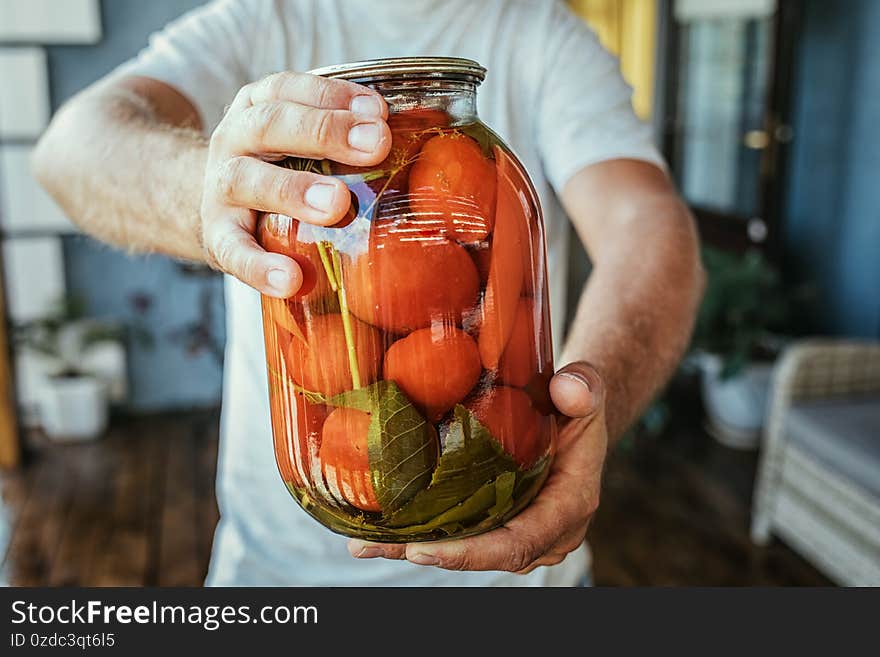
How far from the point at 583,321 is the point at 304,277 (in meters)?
0.41

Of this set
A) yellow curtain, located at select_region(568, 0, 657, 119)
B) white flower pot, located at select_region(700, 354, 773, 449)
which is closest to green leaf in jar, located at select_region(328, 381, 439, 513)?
white flower pot, located at select_region(700, 354, 773, 449)

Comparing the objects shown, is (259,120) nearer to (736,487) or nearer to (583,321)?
(583,321)

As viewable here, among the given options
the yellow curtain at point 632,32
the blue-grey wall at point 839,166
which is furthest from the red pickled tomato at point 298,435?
the yellow curtain at point 632,32

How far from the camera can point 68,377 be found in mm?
4062

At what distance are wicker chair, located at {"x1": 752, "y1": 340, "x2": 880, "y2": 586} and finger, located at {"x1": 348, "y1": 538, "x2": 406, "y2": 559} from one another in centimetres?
216

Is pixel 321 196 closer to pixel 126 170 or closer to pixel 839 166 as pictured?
pixel 126 170

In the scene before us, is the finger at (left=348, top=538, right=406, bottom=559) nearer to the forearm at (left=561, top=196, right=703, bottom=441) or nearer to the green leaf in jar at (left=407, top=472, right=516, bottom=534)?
the green leaf in jar at (left=407, top=472, right=516, bottom=534)

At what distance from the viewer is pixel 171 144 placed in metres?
0.75

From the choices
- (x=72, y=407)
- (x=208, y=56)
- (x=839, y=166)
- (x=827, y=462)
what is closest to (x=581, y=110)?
(x=208, y=56)

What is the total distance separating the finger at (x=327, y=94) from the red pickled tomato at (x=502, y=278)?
0.30 ft

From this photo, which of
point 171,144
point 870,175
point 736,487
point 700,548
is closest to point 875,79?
point 870,175

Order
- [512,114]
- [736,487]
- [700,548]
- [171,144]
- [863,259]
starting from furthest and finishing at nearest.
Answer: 1. [863,259]
2. [736,487]
3. [700,548]
4. [512,114]
5. [171,144]

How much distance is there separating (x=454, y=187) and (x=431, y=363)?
103mm

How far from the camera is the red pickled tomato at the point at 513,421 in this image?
0.56 metres
